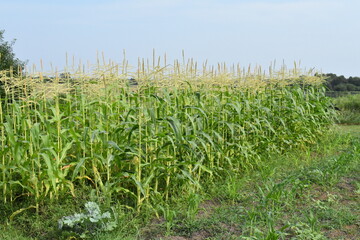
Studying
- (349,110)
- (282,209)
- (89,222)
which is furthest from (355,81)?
(89,222)

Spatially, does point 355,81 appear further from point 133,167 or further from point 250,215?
point 250,215

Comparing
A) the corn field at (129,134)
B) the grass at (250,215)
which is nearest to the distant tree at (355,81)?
the corn field at (129,134)

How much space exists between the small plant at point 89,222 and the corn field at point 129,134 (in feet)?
1.10

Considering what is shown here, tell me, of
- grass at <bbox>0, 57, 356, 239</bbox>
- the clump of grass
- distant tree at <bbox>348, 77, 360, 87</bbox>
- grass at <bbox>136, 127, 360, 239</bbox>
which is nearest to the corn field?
grass at <bbox>0, 57, 356, 239</bbox>

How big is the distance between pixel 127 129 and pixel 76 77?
1.42 metres

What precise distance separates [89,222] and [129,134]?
3.05ft

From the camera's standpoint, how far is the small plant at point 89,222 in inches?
137

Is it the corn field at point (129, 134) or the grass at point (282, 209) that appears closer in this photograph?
the grass at point (282, 209)

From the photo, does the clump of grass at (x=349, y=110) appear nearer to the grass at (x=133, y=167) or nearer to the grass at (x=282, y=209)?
the grass at (x=282, y=209)

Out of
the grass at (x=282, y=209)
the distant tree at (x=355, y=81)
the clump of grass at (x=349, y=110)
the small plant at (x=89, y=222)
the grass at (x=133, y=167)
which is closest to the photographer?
the small plant at (x=89, y=222)

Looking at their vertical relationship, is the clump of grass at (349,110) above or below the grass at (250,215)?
above

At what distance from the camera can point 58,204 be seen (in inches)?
165

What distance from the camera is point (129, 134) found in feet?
13.1

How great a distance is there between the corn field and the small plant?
34 centimetres
